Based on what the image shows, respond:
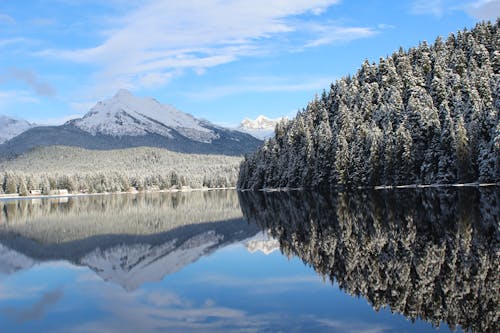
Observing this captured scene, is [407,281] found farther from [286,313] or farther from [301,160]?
[301,160]

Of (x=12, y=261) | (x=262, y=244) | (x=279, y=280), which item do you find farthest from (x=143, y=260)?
(x=279, y=280)

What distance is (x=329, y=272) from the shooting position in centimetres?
2428

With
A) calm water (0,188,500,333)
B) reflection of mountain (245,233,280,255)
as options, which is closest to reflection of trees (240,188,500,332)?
calm water (0,188,500,333)

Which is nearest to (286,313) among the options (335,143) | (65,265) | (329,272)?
(329,272)

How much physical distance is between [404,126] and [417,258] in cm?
8037

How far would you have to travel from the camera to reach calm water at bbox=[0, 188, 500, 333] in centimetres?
1733

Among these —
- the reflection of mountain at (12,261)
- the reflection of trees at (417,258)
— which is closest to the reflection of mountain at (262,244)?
the reflection of trees at (417,258)

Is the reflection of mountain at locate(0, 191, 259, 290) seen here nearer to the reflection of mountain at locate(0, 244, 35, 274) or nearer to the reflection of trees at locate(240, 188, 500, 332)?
the reflection of mountain at locate(0, 244, 35, 274)

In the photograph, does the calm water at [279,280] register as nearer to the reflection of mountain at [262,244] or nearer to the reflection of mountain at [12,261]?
the reflection of mountain at [12,261]

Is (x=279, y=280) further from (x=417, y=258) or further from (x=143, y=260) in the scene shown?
(x=143, y=260)

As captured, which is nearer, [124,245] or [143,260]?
[143,260]

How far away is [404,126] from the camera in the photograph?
100750mm

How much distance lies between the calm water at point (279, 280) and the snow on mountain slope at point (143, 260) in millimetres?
97

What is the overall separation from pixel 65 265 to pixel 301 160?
98408 mm
